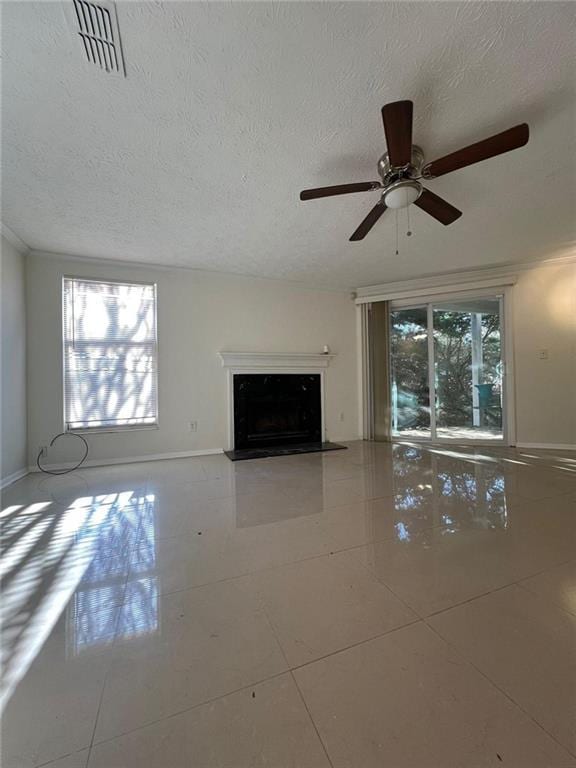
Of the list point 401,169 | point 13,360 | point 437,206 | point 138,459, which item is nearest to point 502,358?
point 437,206

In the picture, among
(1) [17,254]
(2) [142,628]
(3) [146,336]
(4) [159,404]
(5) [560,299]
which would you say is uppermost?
(1) [17,254]

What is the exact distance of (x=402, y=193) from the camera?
1.92 meters

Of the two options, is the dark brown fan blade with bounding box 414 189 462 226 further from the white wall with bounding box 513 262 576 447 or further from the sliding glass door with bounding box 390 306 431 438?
the white wall with bounding box 513 262 576 447

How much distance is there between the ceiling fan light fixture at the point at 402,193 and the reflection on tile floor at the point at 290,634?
2201mm

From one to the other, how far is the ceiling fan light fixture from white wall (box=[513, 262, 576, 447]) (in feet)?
10.7

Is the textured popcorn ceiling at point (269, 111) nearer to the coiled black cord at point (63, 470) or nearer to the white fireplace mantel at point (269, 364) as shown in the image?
the white fireplace mantel at point (269, 364)

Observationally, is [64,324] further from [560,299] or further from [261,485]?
[560,299]

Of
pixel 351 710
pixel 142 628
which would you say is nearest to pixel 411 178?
pixel 351 710

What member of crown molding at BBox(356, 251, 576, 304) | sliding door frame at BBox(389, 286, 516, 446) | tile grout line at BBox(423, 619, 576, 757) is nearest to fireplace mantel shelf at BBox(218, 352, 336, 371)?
crown molding at BBox(356, 251, 576, 304)

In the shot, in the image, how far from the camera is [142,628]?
1192mm

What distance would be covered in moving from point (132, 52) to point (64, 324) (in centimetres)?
299

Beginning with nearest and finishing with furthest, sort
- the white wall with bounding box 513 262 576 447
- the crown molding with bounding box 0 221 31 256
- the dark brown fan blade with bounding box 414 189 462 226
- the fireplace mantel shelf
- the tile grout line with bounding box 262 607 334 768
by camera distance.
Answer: the tile grout line with bounding box 262 607 334 768, the dark brown fan blade with bounding box 414 189 462 226, the crown molding with bounding box 0 221 31 256, the white wall with bounding box 513 262 576 447, the fireplace mantel shelf

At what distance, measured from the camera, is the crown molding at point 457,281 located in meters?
4.04

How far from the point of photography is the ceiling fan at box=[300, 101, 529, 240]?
146cm
